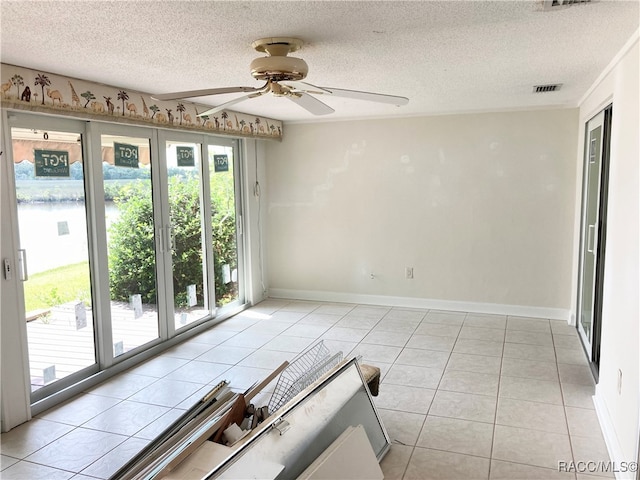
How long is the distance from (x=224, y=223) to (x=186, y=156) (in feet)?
3.28

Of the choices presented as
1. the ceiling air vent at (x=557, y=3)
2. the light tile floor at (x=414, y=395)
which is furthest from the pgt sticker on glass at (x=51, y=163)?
the ceiling air vent at (x=557, y=3)

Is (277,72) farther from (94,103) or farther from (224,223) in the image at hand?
(224,223)

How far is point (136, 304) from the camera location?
4.24 metres

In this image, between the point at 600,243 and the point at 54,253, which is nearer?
the point at 54,253

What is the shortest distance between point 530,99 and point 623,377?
2.84 m

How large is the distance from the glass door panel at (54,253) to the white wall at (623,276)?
11.4 feet

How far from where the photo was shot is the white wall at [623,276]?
237 centimetres

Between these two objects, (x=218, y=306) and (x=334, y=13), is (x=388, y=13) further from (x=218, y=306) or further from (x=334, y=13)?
(x=218, y=306)

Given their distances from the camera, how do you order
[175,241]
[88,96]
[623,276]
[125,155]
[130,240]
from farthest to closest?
1. [175,241]
2. [130,240]
3. [125,155]
4. [88,96]
5. [623,276]

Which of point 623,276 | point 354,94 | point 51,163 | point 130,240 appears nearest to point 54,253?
point 51,163

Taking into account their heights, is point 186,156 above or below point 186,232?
above

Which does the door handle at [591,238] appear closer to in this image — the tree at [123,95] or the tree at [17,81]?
the tree at [123,95]

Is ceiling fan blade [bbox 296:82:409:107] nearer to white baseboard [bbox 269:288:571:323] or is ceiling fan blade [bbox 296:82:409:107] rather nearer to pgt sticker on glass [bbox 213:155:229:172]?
pgt sticker on glass [bbox 213:155:229:172]

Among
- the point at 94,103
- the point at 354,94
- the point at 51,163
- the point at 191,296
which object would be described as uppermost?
the point at 94,103
